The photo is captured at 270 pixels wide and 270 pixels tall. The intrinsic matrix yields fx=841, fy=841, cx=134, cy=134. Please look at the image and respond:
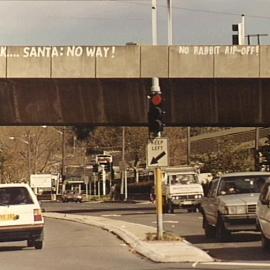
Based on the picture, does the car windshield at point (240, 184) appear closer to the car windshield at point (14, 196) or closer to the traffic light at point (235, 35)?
the car windshield at point (14, 196)

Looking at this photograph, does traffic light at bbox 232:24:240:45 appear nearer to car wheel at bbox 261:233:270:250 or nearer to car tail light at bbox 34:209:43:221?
car tail light at bbox 34:209:43:221

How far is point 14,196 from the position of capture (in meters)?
21.4

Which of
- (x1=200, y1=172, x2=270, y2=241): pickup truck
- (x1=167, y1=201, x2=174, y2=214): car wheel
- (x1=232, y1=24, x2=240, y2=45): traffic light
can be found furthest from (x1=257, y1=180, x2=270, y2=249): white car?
(x1=167, y1=201, x2=174, y2=214): car wheel

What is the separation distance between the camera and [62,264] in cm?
1714

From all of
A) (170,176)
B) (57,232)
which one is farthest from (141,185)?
(57,232)

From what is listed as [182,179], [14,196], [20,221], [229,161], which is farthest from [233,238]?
[229,161]

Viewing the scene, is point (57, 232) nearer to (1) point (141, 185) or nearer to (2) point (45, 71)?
(2) point (45, 71)

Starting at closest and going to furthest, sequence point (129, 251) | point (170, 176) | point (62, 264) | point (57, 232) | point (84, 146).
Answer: point (62, 264), point (129, 251), point (57, 232), point (170, 176), point (84, 146)

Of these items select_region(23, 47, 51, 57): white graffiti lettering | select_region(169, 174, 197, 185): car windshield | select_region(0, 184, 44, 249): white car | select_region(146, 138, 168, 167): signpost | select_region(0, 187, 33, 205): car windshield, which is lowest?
select_region(0, 184, 44, 249): white car

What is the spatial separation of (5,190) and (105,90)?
1908 cm

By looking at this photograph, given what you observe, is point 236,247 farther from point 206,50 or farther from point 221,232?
point 206,50

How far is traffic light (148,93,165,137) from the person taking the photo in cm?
2181

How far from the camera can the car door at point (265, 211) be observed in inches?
717

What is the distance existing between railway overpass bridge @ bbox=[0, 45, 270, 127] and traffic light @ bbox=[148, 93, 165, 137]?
17.3 m
